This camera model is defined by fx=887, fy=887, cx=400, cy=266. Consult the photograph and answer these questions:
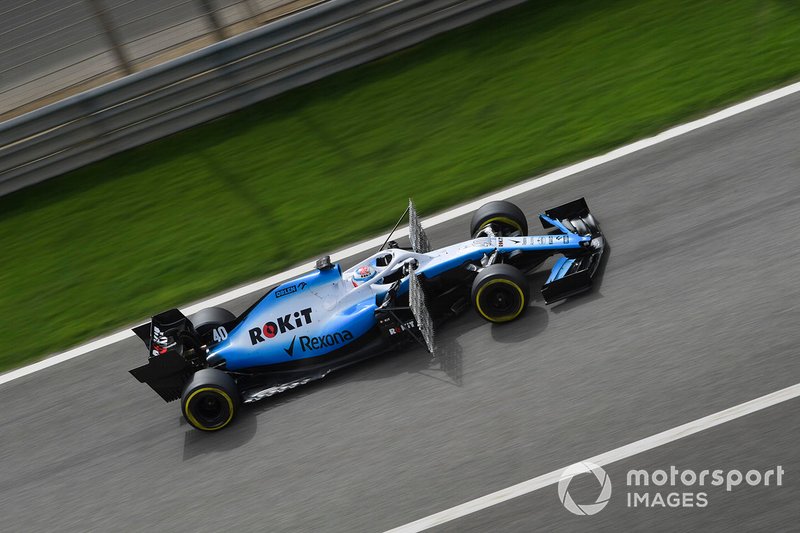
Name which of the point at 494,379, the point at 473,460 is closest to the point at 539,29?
the point at 494,379

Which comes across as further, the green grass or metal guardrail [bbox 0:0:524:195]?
metal guardrail [bbox 0:0:524:195]

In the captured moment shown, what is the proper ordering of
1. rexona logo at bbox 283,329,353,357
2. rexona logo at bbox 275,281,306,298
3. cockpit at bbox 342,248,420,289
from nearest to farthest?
rexona logo at bbox 283,329,353,357 < cockpit at bbox 342,248,420,289 < rexona logo at bbox 275,281,306,298

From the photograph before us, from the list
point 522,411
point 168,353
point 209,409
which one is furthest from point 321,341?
point 522,411

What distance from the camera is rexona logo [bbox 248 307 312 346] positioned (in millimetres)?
8000

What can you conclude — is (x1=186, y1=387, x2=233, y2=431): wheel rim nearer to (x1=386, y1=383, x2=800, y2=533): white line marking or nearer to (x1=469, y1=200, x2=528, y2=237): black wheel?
(x1=386, y1=383, x2=800, y2=533): white line marking

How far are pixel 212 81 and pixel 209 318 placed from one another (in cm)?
437

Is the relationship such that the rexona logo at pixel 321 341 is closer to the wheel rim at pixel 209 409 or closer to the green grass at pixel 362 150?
the wheel rim at pixel 209 409

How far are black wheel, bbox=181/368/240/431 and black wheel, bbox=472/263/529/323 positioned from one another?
229 centimetres

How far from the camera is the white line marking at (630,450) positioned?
6520 millimetres

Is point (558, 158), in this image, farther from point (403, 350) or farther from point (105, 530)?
point (105, 530)

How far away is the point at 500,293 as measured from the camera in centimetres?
775

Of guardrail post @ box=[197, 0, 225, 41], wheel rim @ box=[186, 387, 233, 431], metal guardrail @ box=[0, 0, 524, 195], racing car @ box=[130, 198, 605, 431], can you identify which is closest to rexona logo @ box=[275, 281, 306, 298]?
racing car @ box=[130, 198, 605, 431]

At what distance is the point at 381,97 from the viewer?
11.6 metres

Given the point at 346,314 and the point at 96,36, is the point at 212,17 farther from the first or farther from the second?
the point at 346,314
